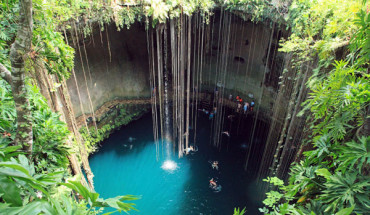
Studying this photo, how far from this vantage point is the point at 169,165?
6656mm

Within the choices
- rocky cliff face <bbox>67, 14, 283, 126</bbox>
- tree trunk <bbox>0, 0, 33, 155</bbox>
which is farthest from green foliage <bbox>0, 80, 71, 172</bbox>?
rocky cliff face <bbox>67, 14, 283, 126</bbox>

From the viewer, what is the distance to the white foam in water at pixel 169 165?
6.56 metres

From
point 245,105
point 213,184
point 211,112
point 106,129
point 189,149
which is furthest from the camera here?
point 211,112

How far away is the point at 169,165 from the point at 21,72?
528cm

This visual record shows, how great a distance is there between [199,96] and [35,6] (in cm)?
723

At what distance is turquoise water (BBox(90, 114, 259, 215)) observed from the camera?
5.51 metres

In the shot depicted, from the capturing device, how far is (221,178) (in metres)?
6.20

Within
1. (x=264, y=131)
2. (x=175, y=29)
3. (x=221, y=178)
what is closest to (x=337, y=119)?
(x=221, y=178)

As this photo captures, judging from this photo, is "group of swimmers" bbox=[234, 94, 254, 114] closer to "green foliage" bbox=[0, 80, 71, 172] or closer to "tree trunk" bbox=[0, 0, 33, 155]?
"green foliage" bbox=[0, 80, 71, 172]

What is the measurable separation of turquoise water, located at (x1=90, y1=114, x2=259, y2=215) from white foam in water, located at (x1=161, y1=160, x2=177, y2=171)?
0.38 ft

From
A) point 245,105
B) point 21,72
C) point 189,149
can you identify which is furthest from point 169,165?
point 21,72

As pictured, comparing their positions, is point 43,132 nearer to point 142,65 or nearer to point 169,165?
point 169,165

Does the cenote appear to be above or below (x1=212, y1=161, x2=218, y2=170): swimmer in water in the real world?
above

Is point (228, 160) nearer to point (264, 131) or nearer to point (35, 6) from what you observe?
point (264, 131)
